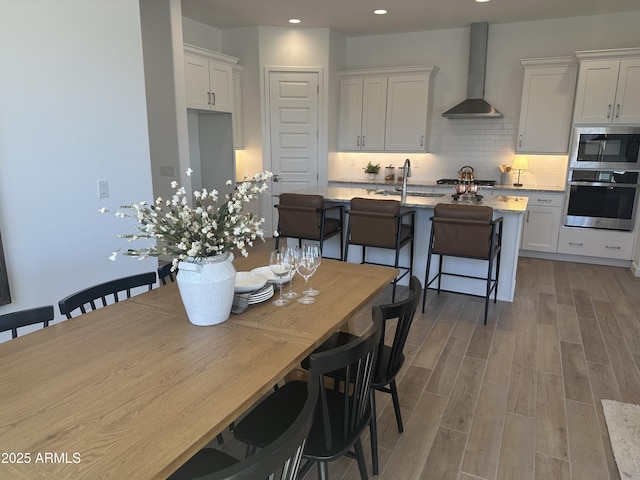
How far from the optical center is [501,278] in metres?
4.01

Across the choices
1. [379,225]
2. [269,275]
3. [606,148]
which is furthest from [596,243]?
[269,275]

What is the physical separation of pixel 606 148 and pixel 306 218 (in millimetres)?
3672

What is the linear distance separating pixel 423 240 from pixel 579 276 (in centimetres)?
205

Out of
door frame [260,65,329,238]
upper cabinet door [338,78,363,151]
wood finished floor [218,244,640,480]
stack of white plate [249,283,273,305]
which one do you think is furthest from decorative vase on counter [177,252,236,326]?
upper cabinet door [338,78,363,151]

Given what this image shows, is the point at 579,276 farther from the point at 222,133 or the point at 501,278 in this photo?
the point at 222,133

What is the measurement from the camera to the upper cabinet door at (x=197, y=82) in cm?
511

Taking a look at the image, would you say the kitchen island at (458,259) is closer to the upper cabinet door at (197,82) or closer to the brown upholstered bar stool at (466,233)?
the brown upholstered bar stool at (466,233)

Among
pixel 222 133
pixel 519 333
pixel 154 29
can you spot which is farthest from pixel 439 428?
pixel 222 133

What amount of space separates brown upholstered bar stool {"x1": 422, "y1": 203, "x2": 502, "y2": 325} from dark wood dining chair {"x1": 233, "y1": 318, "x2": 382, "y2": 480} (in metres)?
2.13

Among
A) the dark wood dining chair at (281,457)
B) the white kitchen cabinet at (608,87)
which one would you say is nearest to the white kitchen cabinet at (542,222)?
the white kitchen cabinet at (608,87)

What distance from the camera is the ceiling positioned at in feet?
16.2

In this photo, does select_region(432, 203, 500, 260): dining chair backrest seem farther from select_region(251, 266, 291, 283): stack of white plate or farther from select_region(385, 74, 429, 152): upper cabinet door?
select_region(385, 74, 429, 152): upper cabinet door

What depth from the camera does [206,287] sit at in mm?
1517

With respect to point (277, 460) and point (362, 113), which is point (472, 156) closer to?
point (362, 113)
